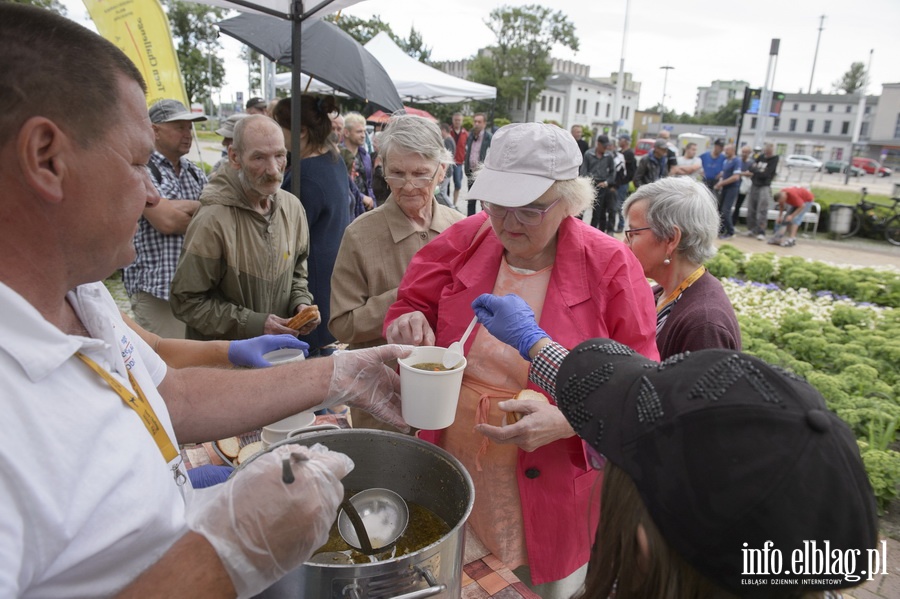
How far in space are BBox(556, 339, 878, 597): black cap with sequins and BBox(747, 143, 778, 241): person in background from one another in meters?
14.1

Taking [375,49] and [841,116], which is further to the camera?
[841,116]

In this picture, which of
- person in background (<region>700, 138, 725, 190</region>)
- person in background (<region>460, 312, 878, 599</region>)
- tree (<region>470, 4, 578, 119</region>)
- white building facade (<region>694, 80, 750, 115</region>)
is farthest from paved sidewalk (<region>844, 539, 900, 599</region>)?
white building facade (<region>694, 80, 750, 115</region>)

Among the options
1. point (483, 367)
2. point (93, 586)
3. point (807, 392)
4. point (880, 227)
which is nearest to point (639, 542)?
point (807, 392)

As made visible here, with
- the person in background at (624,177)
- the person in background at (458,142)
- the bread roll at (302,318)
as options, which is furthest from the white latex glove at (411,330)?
the person in background at (458,142)

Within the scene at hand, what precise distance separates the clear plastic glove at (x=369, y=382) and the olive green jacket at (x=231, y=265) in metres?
1.37

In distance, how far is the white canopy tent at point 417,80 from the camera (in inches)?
495

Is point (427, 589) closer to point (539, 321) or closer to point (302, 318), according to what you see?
point (539, 321)

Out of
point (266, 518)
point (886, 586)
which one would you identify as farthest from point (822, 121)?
point (266, 518)

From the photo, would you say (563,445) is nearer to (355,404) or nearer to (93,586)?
(355,404)

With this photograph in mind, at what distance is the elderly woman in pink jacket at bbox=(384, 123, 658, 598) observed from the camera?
1.82 m

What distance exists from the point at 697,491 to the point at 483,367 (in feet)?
3.93

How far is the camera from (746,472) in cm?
73

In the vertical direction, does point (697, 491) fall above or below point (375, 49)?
below

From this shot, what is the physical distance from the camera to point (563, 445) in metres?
1.79
